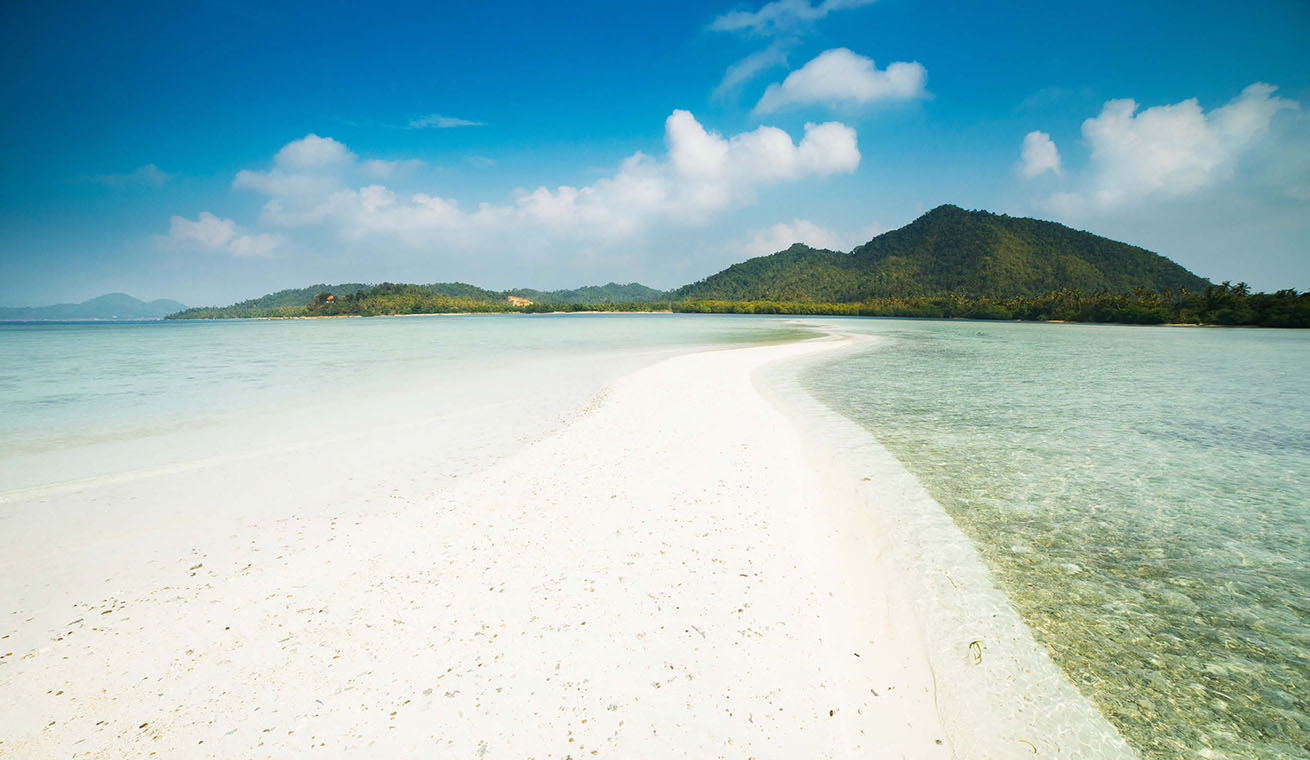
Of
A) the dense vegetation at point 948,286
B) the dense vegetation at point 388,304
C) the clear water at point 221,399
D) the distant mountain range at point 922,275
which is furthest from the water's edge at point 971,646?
the dense vegetation at point 388,304

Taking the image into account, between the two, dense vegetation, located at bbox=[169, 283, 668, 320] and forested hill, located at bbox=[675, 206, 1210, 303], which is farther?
dense vegetation, located at bbox=[169, 283, 668, 320]

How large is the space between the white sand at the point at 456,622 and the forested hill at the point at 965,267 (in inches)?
5410

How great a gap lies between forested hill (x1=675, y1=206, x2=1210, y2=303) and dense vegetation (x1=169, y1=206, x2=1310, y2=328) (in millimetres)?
406

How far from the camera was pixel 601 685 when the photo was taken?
122 inches

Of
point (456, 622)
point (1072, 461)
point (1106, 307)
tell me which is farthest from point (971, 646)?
point (1106, 307)

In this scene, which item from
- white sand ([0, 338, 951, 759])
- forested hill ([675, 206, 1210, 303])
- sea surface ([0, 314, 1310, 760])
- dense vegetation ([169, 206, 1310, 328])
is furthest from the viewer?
forested hill ([675, 206, 1210, 303])

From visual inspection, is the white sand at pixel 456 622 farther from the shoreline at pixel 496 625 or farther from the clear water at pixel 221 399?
the clear water at pixel 221 399

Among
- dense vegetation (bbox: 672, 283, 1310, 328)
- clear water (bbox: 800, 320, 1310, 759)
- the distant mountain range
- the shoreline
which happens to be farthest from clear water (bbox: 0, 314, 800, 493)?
the distant mountain range

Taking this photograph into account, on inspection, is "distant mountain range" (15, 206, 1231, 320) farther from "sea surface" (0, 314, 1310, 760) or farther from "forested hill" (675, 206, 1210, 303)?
"sea surface" (0, 314, 1310, 760)

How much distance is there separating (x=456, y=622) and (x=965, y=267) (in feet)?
512

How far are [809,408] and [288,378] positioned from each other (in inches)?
698

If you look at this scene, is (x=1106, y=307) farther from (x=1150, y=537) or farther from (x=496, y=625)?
(x=496, y=625)

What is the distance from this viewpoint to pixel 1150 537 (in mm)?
5461

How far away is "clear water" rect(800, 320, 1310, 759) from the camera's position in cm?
319
